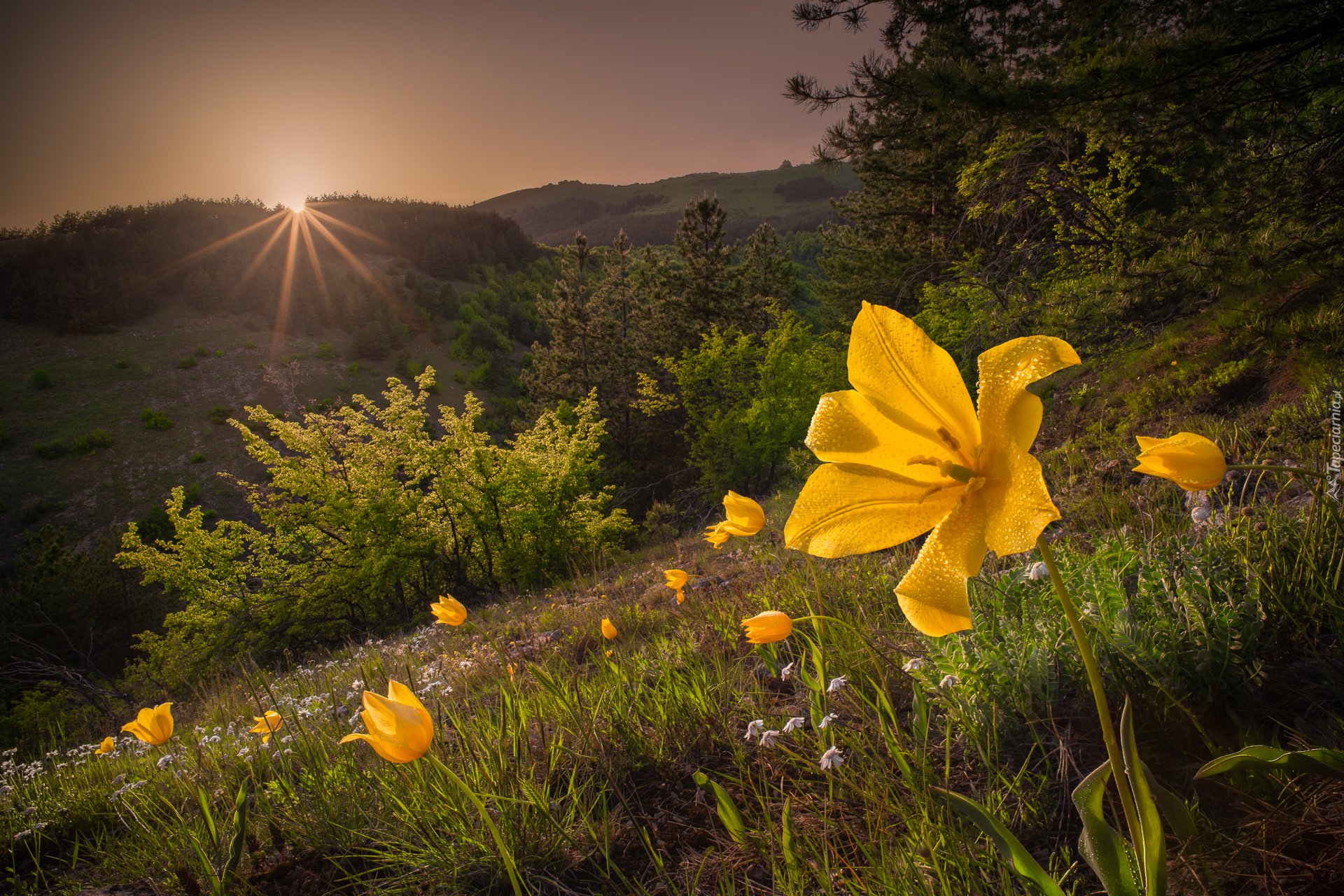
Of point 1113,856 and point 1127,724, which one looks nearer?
point 1127,724

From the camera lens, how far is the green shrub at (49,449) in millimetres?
28703

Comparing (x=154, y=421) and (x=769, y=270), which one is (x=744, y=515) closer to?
(x=769, y=270)

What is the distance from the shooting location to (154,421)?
31812 mm

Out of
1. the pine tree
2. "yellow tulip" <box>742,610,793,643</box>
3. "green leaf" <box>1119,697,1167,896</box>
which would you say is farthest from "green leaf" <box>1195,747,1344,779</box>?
the pine tree

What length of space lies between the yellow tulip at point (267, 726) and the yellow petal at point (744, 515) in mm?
1901

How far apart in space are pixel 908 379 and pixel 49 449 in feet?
147

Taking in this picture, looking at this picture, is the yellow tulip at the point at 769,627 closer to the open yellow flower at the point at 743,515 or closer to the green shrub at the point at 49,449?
the open yellow flower at the point at 743,515

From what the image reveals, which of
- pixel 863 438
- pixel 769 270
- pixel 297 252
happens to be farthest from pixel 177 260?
pixel 863 438

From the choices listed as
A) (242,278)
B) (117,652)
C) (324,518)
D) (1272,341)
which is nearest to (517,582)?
(324,518)

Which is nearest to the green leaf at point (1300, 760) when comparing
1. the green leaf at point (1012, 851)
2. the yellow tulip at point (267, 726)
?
the green leaf at point (1012, 851)

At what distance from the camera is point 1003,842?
701 millimetres

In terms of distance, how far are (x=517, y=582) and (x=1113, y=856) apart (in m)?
13.7

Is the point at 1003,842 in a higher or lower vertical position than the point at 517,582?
higher

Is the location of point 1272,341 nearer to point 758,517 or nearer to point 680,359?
point 758,517
